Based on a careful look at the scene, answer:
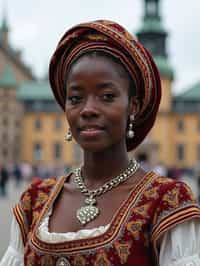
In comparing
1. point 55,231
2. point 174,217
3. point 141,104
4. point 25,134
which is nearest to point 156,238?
point 174,217

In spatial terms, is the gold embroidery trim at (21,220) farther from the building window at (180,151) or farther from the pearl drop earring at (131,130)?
the building window at (180,151)

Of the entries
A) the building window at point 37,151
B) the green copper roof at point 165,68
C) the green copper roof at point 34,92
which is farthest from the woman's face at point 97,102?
the building window at point 37,151

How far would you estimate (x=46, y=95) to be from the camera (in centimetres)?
7575

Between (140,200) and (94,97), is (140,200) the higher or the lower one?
the lower one

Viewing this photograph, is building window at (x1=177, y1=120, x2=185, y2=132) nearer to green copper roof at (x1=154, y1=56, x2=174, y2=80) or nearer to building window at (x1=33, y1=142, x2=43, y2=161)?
green copper roof at (x1=154, y1=56, x2=174, y2=80)

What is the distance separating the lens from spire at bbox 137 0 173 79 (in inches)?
2576

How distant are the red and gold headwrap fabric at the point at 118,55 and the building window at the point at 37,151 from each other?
73.8 m

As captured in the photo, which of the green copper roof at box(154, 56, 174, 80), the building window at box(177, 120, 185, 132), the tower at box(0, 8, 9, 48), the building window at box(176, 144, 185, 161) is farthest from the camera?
the tower at box(0, 8, 9, 48)

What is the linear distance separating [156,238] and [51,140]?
74482 mm

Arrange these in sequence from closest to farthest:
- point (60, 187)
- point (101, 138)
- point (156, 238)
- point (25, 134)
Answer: point (156, 238) → point (101, 138) → point (60, 187) → point (25, 134)

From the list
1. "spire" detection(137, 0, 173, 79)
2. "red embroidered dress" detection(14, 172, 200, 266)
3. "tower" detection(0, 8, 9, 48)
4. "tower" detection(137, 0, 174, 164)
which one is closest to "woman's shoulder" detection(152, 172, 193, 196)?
"red embroidered dress" detection(14, 172, 200, 266)

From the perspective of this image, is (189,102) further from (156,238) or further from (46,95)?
(156,238)

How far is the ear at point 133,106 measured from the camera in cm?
225

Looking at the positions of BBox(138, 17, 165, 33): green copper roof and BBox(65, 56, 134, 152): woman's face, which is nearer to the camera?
BBox(65, 56, 134, 152): woman's face
